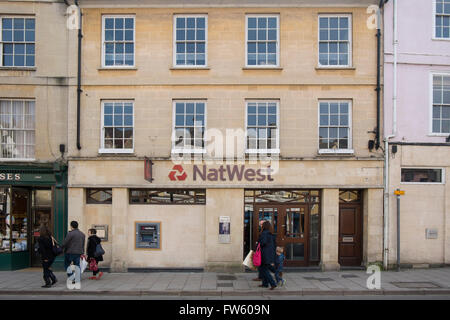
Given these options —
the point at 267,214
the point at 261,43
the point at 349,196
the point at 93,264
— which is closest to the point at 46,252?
the point at 93,264

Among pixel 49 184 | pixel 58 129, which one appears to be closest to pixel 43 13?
pixel 58 129

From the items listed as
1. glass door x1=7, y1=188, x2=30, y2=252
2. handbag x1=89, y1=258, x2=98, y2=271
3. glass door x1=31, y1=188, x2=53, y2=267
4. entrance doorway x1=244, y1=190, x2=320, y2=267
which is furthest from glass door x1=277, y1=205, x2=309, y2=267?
glass door x1=7, y1=188, x2=30, y2=252

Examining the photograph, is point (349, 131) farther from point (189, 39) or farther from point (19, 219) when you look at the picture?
point (19, 219)

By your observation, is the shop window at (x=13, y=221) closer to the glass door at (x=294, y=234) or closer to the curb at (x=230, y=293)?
the curb at (x=230, y=293)

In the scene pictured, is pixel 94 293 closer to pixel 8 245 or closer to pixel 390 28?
pixel 8 245

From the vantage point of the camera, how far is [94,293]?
Result: 29.8 feet

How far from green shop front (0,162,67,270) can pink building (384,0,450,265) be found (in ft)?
38.6

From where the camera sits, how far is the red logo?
11.6 meters

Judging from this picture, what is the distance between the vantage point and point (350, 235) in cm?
1211

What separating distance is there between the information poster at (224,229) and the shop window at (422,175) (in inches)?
262

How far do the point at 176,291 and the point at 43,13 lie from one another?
35.7ft

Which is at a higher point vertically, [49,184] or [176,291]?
[49,184]

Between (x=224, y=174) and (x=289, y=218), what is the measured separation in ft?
9.68

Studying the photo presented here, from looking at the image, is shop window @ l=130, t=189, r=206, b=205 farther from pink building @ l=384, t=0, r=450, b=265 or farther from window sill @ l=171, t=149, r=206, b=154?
pink building @ l=384, t=0, r=450, b=265
